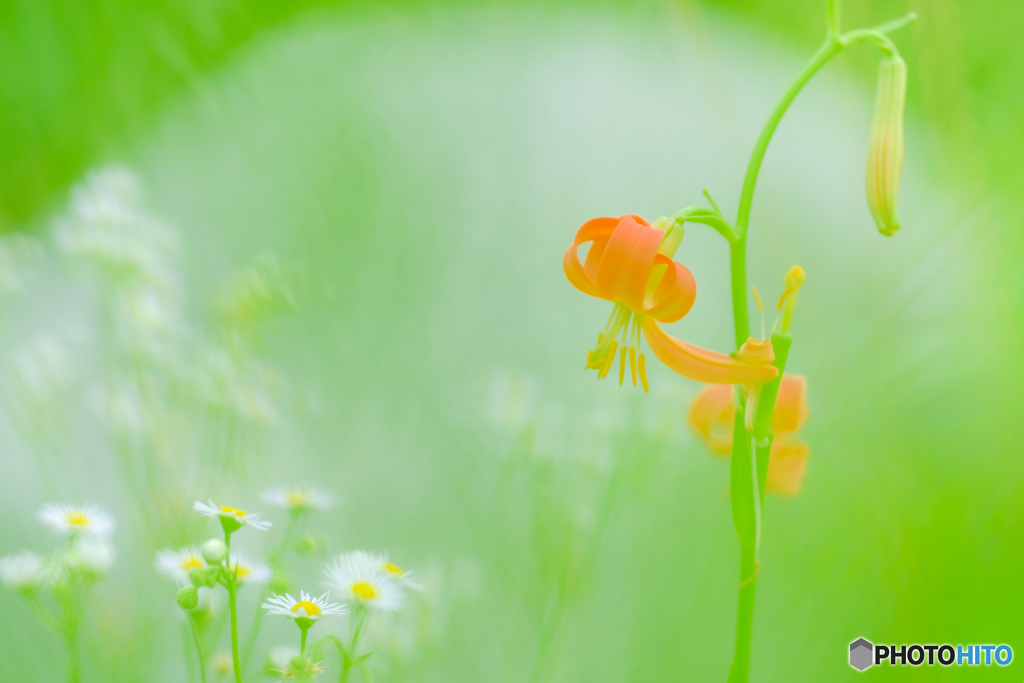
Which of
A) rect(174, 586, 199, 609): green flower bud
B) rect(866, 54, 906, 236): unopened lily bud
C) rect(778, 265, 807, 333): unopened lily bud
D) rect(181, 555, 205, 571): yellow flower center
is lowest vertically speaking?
rect(174, 586, 199, 609): green flower bud

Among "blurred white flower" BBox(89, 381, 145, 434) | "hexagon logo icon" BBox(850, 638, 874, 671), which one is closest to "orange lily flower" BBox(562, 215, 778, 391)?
"hexagon logo icon" BBox(850, 638, 874, 671)

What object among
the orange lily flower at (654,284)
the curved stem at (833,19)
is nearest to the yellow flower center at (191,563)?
the orange lily flower at (654,284)

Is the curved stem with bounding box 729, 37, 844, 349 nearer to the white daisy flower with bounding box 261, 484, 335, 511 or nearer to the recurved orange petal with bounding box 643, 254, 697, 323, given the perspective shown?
the recurved orange petal with bounding box 643, 254, 697, 323

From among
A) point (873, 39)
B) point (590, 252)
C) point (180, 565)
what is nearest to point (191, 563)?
point (180, 565)

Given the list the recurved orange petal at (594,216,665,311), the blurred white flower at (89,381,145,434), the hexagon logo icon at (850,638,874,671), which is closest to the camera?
the recurved orange petal at (594,216,665,311)

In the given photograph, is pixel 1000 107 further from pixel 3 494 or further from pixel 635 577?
pixel 3 494

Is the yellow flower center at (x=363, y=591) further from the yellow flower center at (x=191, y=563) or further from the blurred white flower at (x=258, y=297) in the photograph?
the blurred white flower at (x=258, y=297)
